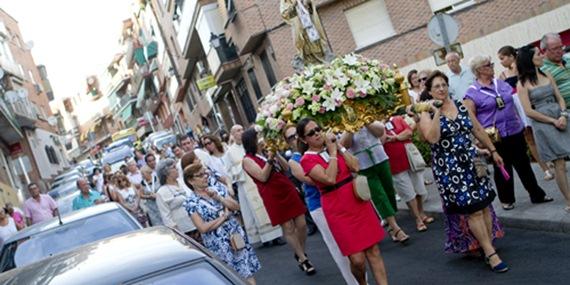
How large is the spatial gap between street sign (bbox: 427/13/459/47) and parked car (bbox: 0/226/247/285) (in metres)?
8.42

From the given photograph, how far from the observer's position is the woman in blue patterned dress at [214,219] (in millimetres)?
6844

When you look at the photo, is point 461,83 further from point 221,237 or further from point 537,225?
point 221,237

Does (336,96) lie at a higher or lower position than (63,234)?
higher

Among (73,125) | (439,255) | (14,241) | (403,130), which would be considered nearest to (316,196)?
(439,255)

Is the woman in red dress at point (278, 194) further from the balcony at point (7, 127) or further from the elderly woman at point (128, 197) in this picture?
the balcony at point (7, 127)

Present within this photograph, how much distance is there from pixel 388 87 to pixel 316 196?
1330 millimetres

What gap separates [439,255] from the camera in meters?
7.72

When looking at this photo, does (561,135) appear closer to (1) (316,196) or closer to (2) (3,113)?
(1) (316,196)

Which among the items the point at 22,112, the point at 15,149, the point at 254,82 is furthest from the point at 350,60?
the point at 22,112

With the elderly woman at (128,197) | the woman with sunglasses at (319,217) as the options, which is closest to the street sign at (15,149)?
the elderly woman at (128,197)

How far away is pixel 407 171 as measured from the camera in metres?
9.59

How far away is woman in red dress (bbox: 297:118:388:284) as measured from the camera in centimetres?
625

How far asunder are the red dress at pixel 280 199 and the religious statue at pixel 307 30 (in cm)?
826

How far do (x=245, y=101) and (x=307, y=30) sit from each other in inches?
725
